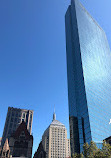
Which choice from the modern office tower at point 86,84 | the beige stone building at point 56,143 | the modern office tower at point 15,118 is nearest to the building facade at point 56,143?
the beige stone building at point 56,143

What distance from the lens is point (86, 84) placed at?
277 feet

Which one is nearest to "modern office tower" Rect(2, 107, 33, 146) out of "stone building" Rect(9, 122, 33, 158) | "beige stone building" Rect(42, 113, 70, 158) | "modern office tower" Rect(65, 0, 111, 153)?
"beige stone building" Rect(42, 113, 70, 158)

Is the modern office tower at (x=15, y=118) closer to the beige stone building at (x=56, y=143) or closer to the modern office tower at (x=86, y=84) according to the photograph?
the beige stone building at (x=56, y=143)

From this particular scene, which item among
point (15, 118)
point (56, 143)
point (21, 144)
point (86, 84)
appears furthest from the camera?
point (56, 143)

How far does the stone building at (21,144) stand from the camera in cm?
7250

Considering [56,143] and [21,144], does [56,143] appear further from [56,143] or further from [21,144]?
[21,144]

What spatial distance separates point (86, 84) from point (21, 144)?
46.6m

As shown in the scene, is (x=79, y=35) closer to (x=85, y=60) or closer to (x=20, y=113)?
(x=85, y=60)

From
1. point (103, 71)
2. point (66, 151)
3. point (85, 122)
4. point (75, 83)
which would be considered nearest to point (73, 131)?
point (85, 122)

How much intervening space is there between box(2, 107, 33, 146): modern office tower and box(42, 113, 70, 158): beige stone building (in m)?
28.1

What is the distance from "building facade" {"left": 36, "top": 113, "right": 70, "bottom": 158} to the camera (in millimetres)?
157250

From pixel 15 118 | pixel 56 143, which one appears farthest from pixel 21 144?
pixel 56 143

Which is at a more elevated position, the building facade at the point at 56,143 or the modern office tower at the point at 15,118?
the modern office tower at the point at 15,118

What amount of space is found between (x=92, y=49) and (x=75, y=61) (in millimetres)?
21470
